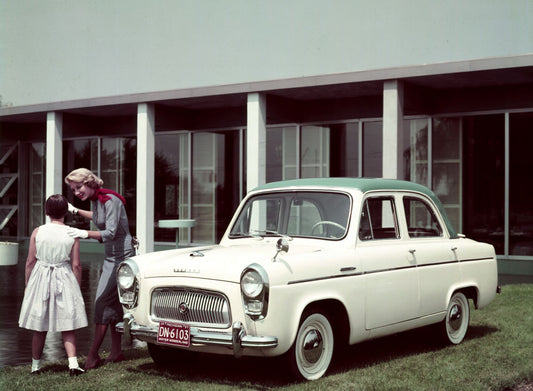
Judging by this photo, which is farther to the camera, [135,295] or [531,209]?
[531,209]

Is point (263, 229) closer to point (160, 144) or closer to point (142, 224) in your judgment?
point (142, 224)

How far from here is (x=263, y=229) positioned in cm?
765

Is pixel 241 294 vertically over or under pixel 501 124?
under

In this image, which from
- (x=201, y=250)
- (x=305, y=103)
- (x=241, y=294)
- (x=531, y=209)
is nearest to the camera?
(x=241, y=294)

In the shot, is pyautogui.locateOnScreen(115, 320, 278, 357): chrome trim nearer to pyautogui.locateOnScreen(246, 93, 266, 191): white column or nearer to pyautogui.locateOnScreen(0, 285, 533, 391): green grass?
pyautogui.locateOnScreen(0, 285, 533, 391): green grass

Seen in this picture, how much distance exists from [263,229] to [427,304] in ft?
6.16

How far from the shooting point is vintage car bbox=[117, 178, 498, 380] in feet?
20.1

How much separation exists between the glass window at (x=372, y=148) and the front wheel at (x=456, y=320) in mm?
10521

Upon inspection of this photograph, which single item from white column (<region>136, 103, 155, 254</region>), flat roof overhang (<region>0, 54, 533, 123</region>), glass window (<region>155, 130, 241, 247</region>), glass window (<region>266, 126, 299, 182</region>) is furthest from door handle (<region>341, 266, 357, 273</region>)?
glass window (<region>155, 130, 241, 247</region>)

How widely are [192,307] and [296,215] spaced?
5.63 feet

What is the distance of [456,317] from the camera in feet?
27.6

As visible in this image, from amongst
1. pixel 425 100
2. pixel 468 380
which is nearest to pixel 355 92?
pixel 425 100

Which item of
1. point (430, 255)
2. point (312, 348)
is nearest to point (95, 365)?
point (312, 348)

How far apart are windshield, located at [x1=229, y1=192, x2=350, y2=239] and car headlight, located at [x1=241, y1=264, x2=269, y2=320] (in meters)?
1.32
